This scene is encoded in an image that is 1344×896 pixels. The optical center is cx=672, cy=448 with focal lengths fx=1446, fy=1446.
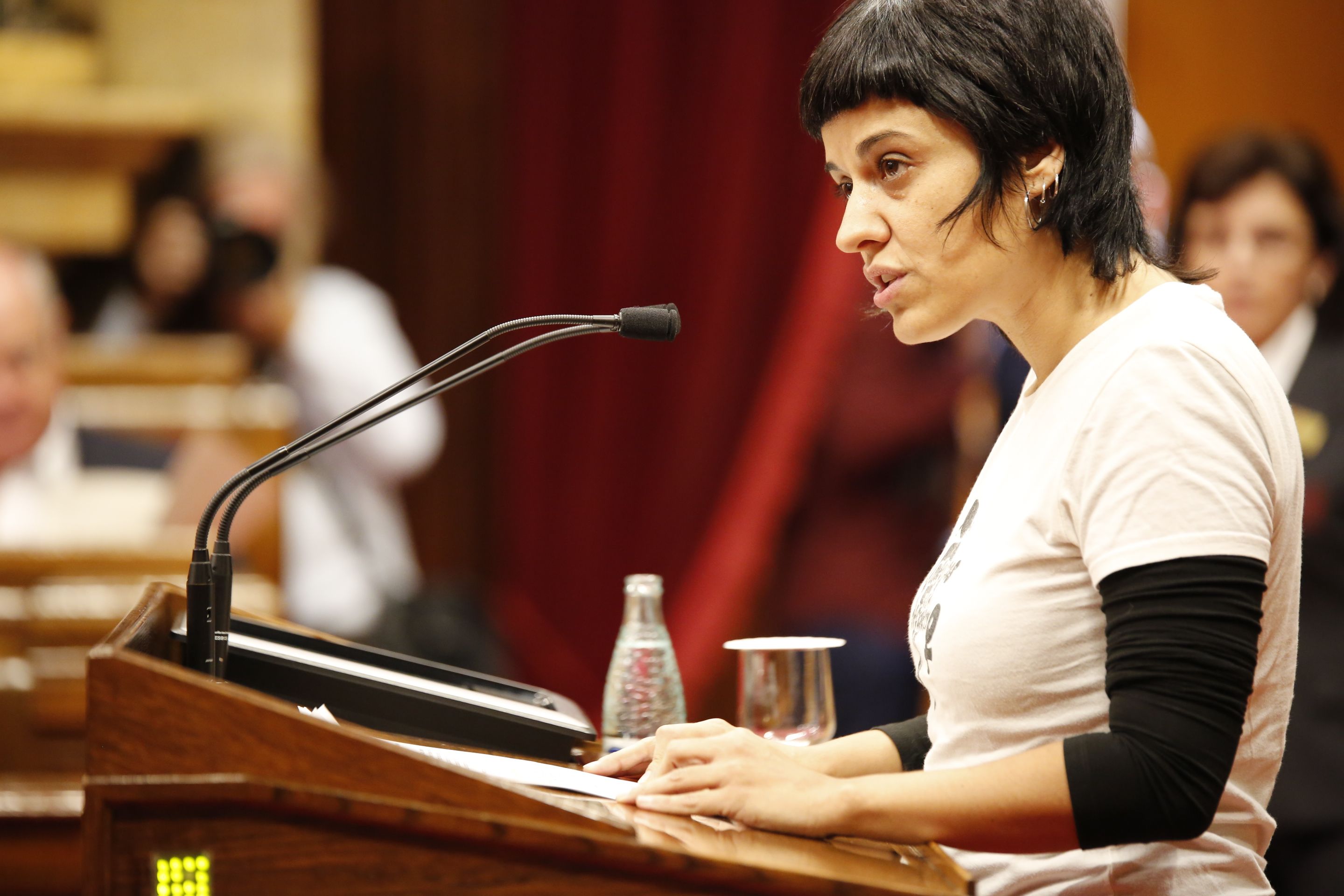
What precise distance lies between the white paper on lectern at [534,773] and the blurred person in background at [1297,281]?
150 centimetres

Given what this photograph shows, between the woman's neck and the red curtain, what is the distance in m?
2.47

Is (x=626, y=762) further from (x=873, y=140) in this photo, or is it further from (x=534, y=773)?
(x=873, y=140)

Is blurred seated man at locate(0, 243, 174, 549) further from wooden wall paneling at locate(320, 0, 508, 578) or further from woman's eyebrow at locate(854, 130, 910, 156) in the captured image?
woman's eyebrow at locate(854, 130, 910, 156)

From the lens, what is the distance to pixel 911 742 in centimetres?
127

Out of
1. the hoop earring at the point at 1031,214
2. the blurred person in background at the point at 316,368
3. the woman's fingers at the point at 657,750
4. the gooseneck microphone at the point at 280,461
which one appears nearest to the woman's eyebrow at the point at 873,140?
the hoop earring at the point at 1031,214

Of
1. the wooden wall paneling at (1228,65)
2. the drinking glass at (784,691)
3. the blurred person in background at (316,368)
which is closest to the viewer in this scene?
the drinking glass at (784,691)

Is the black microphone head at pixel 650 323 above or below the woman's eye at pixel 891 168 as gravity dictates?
below

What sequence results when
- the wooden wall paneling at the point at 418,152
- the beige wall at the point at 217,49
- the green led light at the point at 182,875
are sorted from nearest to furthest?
the green led light at the point at 182,875 < the wooden wall paneling at the point at 418,152 < the beige wall at the point at 217,49

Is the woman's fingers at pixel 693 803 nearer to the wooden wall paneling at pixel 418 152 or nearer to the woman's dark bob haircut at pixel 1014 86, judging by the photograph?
the woman's dark bob haircut at pixel 1014 86

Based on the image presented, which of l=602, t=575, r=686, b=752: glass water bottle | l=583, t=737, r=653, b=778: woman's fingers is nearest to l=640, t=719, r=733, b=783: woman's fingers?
l=583, t=737, r=653, b=778: woman's fingers

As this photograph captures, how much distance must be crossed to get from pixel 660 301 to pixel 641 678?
7.95 feet

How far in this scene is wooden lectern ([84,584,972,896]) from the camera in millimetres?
831

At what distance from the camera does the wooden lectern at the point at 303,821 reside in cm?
83

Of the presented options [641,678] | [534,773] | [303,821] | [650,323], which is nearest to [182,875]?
[303,821]
